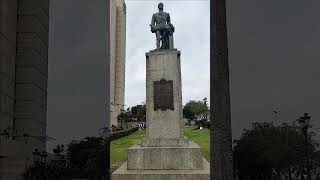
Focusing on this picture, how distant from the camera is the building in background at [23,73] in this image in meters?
23.3

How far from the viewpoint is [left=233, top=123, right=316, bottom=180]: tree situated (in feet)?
104

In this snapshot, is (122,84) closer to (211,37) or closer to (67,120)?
(67,120)

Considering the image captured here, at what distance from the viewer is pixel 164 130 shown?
17875 millimetres

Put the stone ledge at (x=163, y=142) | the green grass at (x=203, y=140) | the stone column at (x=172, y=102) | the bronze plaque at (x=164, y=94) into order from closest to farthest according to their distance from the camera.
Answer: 1. the stone ledge at (x=163, y=142)
2. the stone column at (x=172, y=102)
3. the bronze plaque at (x=164, y=94)
4. the green grass at (x=203, y=140)

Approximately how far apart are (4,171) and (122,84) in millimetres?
77852

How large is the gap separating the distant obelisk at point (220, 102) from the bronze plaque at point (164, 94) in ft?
37.9

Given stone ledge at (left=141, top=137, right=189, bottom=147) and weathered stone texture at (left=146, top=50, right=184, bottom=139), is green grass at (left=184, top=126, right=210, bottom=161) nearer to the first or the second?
weathered stone texture at (left=146, top=50, right=184, bottom=139)

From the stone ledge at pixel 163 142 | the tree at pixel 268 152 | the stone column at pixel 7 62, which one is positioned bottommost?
the tree at pixel 268 152

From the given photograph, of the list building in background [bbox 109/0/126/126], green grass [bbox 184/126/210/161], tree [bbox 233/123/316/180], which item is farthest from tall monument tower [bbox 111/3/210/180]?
building in background [bbox 109/0/126/126]

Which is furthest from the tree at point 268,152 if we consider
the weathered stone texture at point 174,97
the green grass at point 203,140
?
the weathered stone texture at point 174,97

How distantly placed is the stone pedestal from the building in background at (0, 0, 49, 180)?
8.11 meters

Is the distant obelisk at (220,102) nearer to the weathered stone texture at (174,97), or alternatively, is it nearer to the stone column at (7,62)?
the weathered stone texture at (174,97)

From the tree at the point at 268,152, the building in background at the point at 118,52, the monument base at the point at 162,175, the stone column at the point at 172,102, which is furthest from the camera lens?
the building in background at the point at 118,52

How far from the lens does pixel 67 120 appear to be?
106 feet
